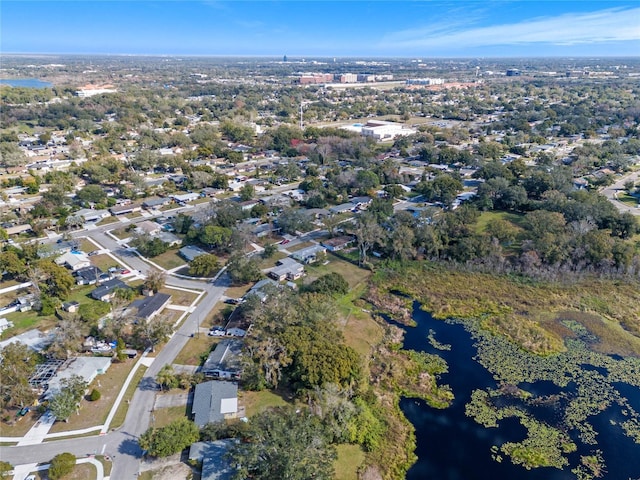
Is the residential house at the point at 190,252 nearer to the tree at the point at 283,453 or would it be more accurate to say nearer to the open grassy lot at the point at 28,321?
the open grassy lot at the point at 28,321

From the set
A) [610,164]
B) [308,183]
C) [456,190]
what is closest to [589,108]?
[610,164]

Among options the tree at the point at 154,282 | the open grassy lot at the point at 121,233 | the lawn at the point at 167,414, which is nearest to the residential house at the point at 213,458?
the lawn at the point at 167,414

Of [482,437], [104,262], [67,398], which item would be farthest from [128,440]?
[104,262]

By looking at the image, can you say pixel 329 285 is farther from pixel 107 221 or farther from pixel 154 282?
pixel 107 221

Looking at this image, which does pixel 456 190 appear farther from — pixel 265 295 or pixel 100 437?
pixel 100 437

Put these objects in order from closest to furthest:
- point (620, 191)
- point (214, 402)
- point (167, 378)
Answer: point (214, 402) < point (167, 378) < point (620, 191)
